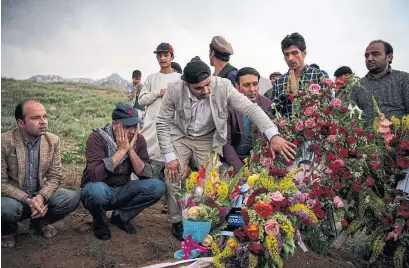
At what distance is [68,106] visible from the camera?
18141mm

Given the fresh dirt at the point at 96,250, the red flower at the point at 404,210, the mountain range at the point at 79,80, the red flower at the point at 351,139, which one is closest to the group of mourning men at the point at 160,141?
the fresh dirt at the point at 96,250

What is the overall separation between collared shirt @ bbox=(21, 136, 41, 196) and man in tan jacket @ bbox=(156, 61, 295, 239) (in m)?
1.17

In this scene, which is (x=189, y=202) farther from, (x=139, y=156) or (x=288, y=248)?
(x=139, y=156)

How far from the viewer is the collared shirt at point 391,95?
4.58 meters

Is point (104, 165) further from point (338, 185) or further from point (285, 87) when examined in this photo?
point (338, 185)

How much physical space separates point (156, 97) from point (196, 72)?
1582mm

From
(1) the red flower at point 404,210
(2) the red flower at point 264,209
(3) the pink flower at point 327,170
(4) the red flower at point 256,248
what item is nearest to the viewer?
(4) the red flower at point 256,248

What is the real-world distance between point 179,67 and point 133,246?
11.8 feet

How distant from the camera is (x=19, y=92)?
47.5ft

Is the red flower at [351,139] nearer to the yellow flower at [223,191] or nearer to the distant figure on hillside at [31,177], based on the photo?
the yellow flower at [223,191]

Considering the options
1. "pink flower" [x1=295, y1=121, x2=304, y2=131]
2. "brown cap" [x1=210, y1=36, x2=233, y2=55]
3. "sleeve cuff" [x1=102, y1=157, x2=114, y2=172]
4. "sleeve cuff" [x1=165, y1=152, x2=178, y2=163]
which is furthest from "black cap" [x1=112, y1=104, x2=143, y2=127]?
"pink flower" [x1=295, y1=121, x2=304, y2=131]

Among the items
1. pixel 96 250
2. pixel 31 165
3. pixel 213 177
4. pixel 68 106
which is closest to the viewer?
pixel 213 177

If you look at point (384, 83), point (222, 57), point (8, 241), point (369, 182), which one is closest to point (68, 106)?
point (222, 57)

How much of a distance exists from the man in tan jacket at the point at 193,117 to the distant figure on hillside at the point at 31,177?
1.02 metres
